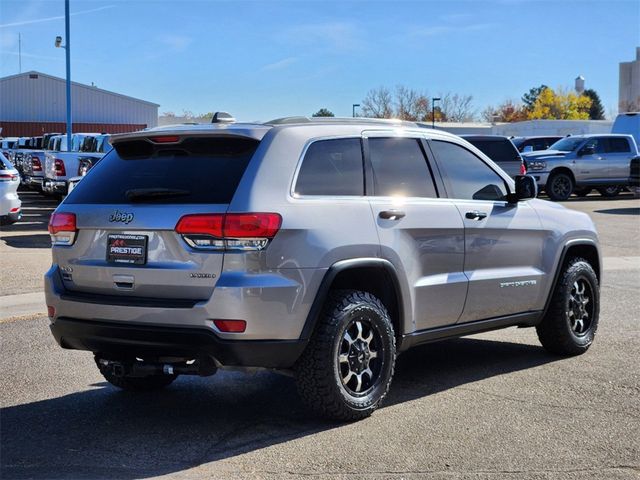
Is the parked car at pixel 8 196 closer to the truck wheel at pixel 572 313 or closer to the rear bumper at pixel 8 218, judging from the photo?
the rear bumper at pixel 8 218

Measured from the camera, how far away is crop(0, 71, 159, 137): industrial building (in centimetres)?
6247

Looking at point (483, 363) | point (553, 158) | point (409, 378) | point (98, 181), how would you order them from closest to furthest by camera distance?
point (98, 181), point (409, 378), point (483, 363), point (553, 158)

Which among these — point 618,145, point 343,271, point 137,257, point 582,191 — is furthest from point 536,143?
point 137,257

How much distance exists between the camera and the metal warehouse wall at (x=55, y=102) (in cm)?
6247

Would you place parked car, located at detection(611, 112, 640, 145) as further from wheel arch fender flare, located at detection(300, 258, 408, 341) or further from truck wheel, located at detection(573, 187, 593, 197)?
wheel arch fender flare, located at detection(300, 258, 408, 341)

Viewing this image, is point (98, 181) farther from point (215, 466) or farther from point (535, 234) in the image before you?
point (535, 234)

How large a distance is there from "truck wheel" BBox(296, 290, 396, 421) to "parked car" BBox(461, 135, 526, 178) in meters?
17.8

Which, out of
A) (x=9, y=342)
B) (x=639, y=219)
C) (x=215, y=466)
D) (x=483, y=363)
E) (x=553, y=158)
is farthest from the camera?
(x=553, y=158)

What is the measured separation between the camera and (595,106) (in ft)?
430

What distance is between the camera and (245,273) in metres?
5.15

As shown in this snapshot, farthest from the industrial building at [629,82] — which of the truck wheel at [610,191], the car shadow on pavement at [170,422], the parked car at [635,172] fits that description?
the car shadow on pavement at [170,422]

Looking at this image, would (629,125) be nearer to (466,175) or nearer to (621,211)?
(621,211)

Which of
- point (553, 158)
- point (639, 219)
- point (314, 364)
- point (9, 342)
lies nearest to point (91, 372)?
point (9, 342)

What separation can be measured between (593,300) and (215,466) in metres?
4.28
